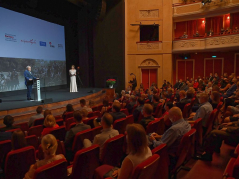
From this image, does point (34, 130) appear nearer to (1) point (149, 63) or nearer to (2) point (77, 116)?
(2) point (77, 116)

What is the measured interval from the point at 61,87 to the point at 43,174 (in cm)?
1112

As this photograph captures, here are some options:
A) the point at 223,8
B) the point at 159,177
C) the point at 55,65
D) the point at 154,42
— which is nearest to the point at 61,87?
the point at 55,65

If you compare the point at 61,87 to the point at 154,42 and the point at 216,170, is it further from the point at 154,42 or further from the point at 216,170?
the point at 216,170

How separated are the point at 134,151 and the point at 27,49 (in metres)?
8.91

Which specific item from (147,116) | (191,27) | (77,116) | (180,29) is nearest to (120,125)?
(147,116)

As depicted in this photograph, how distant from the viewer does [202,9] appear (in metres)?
12.8

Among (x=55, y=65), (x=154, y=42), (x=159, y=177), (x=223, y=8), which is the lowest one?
(x=159, y=177)

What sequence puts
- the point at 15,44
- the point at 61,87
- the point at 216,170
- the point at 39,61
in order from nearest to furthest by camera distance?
the point at 216,170 < the point at 15,44 < the point at 39,61 < the point at 61,87

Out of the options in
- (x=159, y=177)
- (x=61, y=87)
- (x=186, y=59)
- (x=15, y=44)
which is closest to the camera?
(x=159, y=177)

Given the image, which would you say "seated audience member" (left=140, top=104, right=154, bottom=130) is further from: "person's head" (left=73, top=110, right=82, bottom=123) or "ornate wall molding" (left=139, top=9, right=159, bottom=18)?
"ornate wall molding" (left=139, top=9, right=159, bottom=18)

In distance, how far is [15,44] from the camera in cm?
877

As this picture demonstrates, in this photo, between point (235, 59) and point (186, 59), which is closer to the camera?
point (235, 59)

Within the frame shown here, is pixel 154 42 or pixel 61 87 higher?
pixel 154 42

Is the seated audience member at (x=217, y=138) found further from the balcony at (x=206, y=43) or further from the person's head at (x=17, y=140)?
the balcony at (x=206, y=43)
